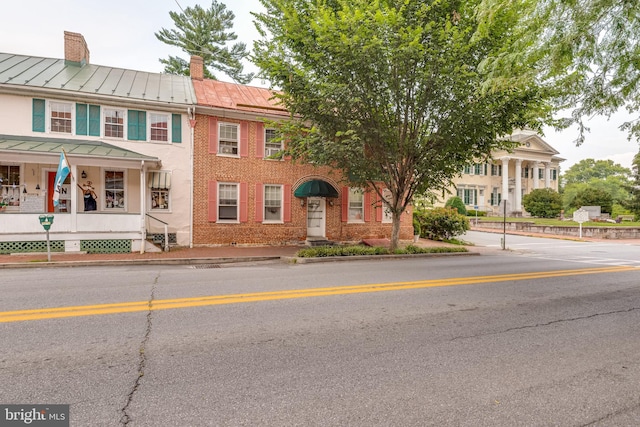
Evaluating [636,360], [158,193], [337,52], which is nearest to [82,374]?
[636,360]

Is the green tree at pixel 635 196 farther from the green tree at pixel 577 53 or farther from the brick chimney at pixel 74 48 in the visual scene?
the brick chimney at pixel 74 48

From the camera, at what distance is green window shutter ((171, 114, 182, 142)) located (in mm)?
15609

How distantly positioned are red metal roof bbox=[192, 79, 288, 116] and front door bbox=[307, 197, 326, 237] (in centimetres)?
469

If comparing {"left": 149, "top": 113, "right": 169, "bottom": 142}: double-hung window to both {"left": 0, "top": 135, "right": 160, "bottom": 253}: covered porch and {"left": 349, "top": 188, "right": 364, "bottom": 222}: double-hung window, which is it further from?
{"left": 349, "top": 188, "right": 364, "bottom": 222}: double-hung window

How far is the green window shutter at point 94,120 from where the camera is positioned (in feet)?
47.7

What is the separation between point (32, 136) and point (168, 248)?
6.77 m

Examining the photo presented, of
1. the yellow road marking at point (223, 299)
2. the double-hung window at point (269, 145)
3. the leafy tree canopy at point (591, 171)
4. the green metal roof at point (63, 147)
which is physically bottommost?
the yellow road marking at point (223, 299)

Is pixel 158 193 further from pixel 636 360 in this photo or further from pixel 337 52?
pixel 636 360

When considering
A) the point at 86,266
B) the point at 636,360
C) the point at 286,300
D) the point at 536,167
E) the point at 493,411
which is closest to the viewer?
the point at 493,411

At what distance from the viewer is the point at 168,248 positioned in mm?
14398

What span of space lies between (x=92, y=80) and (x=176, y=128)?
4309mm

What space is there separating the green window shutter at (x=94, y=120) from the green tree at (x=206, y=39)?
58.7ft

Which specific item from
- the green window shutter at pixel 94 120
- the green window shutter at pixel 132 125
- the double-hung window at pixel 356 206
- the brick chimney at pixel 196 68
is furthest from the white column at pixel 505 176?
the green window shutter at pixel 94 120

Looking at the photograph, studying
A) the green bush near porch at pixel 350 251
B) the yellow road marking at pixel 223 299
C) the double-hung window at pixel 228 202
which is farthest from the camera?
the double-hung window at pixel 228 202
